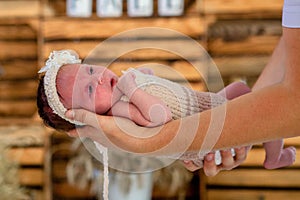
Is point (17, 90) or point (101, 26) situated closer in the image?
point (101, 26)

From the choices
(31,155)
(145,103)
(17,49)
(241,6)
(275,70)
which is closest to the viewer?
(145,103)

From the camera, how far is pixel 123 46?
11.3ft

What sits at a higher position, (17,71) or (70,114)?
(70,114)

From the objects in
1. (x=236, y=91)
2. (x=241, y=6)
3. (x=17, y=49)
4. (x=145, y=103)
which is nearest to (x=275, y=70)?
(x=236, y=91)

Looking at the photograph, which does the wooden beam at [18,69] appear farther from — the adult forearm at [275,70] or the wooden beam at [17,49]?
the adult forearm at [275,70]

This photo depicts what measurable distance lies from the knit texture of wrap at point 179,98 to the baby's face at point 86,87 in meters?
0.06

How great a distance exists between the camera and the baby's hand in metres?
1.46

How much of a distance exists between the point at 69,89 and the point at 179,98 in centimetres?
29

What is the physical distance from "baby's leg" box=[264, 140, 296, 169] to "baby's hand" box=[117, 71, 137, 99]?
0.44m

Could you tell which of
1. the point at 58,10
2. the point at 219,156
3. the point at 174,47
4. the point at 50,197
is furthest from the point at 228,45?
the point at 219,156

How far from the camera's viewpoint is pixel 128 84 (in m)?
1.48

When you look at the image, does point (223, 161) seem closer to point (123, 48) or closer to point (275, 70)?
point (275, 70)

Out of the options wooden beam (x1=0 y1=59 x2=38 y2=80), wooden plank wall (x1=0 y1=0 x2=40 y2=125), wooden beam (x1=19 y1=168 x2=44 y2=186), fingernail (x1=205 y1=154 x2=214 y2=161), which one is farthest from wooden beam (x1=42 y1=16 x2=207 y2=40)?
fingernail (x1=205 y1=154 x2=214 y2=161)

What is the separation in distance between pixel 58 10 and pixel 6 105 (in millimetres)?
690
